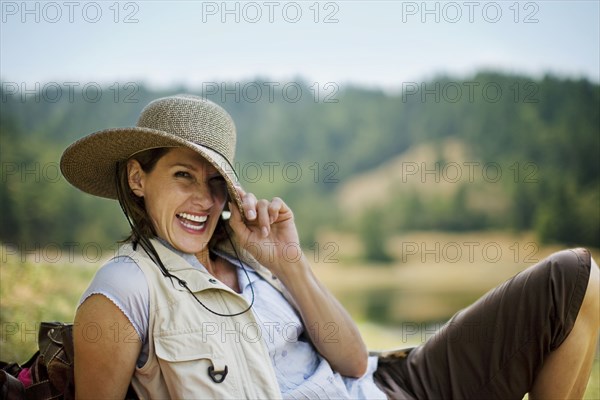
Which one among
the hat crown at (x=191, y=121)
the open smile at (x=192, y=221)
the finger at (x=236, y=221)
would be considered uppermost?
the hat crown at (x=191, y=121)

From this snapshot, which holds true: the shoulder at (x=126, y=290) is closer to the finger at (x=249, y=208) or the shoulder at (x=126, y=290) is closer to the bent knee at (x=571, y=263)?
the finger at (x=249, y=208)

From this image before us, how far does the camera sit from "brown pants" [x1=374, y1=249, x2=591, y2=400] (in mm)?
1812

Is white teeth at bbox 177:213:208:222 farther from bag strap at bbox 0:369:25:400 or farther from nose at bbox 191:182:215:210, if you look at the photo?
bag strap at bbox 0:369:25:400

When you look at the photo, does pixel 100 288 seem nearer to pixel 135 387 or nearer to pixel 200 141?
pixel 135 387

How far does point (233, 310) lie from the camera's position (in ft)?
5.57

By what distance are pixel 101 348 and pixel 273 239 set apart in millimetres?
641

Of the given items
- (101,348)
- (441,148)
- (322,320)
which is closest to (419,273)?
(441,148)

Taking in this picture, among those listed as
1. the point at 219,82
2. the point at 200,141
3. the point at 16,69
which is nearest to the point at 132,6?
the point at 16,69

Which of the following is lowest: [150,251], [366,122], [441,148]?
[441,148]

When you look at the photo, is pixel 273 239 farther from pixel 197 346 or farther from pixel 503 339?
pixel 503 339

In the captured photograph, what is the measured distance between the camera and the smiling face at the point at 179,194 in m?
1.74

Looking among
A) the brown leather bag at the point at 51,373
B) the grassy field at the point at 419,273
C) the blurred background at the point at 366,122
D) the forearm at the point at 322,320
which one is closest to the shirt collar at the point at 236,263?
the forearm at the point at 322,320

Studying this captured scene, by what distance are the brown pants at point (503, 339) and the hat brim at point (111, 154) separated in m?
0.81

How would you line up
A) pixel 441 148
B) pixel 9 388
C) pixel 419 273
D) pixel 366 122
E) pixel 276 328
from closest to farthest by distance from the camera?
pixel 9 388 < pixel 276 328 < pixel 419 273 < pixel 366 122 < pixel 441 148
